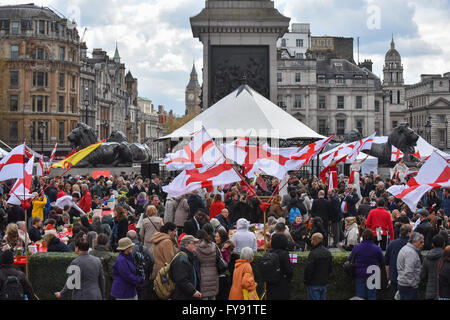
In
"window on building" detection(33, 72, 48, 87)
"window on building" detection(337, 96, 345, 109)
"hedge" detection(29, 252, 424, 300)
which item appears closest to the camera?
"hedge" detection(29, 252, 424, 300)

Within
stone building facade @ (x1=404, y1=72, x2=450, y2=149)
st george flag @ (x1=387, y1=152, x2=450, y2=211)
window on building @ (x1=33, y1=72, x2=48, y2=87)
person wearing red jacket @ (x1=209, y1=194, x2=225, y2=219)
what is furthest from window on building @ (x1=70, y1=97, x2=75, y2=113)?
st george flag @ (x1=387, y1=152, x2=450, y2=211)

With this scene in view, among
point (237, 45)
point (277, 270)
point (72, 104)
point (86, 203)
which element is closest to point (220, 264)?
point (277, 270)

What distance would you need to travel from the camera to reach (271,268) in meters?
9.52

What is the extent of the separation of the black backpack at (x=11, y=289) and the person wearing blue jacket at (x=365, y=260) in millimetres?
5171

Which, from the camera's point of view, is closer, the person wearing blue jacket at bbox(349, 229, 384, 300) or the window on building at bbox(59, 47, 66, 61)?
the person wearing blue jacket at bbox(349, 229, 384, 300)

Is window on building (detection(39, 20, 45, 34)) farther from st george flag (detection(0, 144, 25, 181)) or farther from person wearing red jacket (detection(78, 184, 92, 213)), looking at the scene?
st george flag (detection(0, 144, 25, 181))

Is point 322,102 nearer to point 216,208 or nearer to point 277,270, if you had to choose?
point 216,208

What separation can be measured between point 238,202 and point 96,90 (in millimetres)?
82406

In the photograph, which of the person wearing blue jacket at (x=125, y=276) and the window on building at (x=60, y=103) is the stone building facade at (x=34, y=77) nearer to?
the window on building at (x=60, y=103)

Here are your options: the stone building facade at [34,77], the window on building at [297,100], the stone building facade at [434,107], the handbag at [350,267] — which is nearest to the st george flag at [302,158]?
the handbag at [350,267]

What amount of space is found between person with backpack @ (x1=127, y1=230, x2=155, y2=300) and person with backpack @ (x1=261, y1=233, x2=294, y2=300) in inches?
69.5

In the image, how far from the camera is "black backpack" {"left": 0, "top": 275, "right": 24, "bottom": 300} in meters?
8.37
